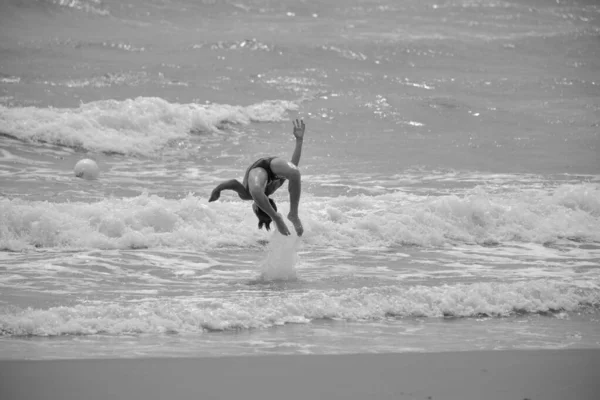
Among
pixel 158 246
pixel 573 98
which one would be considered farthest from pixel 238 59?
pixel 158 246

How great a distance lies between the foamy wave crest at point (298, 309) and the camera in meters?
8.05

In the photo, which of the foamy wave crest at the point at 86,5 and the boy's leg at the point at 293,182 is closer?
the boy's leg at the point at 293,182

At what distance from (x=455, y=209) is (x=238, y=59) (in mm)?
15476

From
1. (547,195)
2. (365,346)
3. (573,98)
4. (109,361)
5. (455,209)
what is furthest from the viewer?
(573,98)

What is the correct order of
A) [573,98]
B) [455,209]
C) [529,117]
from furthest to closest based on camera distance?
[573,98] → [529,117] → [455,209]

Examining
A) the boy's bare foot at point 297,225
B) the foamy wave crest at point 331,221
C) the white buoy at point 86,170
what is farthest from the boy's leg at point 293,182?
the white buoy at point 86,170

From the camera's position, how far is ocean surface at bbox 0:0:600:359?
862cm

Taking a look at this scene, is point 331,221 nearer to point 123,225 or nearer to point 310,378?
point 123,225

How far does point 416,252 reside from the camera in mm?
12742

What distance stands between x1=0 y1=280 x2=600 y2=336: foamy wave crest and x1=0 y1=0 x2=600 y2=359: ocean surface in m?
0.03

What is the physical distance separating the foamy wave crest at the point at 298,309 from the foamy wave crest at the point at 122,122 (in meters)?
10.8

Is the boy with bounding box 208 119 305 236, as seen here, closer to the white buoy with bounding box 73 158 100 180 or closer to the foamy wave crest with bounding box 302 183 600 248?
the foamy wave crest with bounding box 302 183 600 248

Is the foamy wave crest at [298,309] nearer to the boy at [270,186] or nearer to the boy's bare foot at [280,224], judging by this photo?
the boy's bare foot at [280,224]

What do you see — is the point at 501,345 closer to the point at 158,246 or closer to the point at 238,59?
the point at 158,246
